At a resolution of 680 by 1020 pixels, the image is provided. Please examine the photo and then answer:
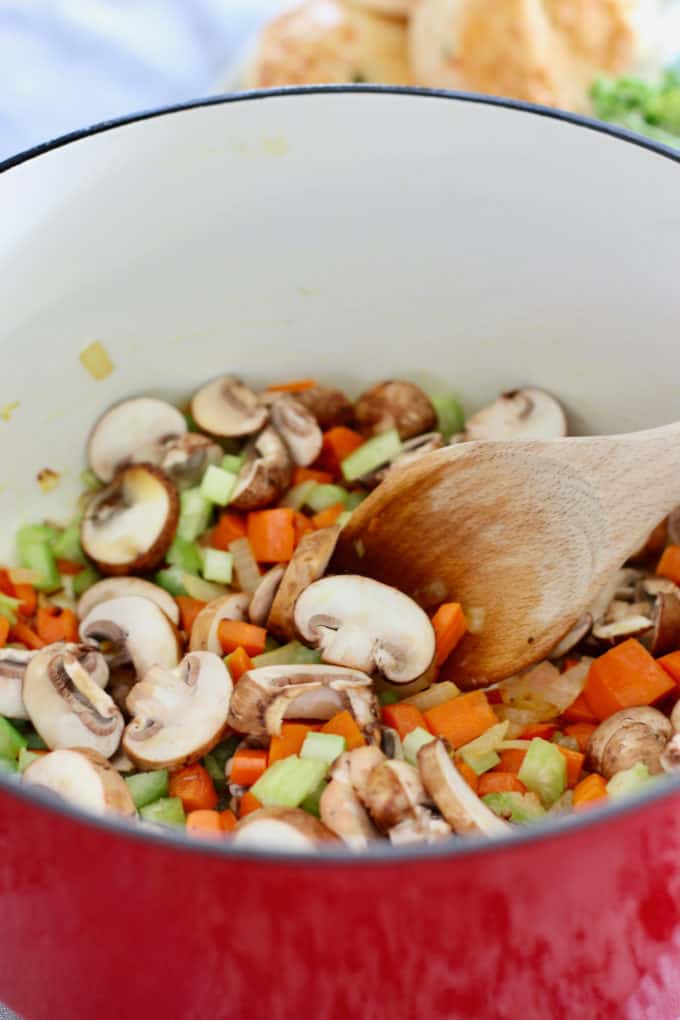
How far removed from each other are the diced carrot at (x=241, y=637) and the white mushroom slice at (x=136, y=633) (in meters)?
0.09

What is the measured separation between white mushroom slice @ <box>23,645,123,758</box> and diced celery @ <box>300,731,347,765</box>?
30 centimetres

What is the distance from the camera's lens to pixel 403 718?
1.83 m

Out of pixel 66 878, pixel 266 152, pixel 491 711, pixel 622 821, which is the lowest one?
pixel 491 711

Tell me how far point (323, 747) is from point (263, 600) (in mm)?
359

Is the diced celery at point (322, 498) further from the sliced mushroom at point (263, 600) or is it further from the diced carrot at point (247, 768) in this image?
the diced carrot at point (247, 768)

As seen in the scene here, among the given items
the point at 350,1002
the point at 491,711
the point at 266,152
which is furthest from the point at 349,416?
the point at 350,1002

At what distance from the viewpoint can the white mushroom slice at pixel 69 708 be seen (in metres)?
1.77

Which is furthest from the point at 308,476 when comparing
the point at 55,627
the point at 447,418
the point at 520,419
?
the point at 55,627

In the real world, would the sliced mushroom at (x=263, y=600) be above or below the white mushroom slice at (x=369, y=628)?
above

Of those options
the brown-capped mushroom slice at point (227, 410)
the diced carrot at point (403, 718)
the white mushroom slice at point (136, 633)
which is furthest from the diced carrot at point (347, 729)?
the brown-capped mushroom slice at point (227, 410)

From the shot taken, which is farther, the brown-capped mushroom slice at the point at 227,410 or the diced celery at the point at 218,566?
the brown-capped mushroom slice at the point at 227,410

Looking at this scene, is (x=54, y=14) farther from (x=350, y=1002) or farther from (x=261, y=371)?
(x=350, y=1002)

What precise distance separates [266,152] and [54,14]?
1738 mm

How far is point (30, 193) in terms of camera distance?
74.0 inches
